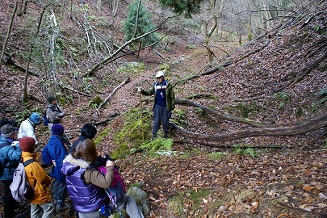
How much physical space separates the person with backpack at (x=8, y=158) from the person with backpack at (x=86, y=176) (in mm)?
1956

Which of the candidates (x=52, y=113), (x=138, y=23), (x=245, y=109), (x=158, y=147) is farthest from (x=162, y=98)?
(x=138, y=23)

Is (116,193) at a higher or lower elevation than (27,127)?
lower

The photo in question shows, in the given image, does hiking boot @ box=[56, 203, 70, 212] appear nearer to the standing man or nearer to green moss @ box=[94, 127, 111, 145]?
the standing man

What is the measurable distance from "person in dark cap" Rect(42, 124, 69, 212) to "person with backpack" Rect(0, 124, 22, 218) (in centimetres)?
52

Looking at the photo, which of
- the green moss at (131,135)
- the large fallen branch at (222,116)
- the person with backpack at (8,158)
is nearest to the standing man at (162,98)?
the green moss at (131,135)

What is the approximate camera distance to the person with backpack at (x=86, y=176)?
342 cm

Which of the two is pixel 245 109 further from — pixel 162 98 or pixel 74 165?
pixel 74 165

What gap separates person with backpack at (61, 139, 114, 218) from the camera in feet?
11.2

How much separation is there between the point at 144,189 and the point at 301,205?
2838 millimetres

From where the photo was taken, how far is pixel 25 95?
1144 centimetres

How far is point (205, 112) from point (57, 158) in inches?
235

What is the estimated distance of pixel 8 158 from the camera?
489 cm

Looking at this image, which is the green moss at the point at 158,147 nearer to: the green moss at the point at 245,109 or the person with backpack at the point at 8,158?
the person with backpack at the point at 8,158

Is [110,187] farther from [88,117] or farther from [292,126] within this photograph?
[88,117]
